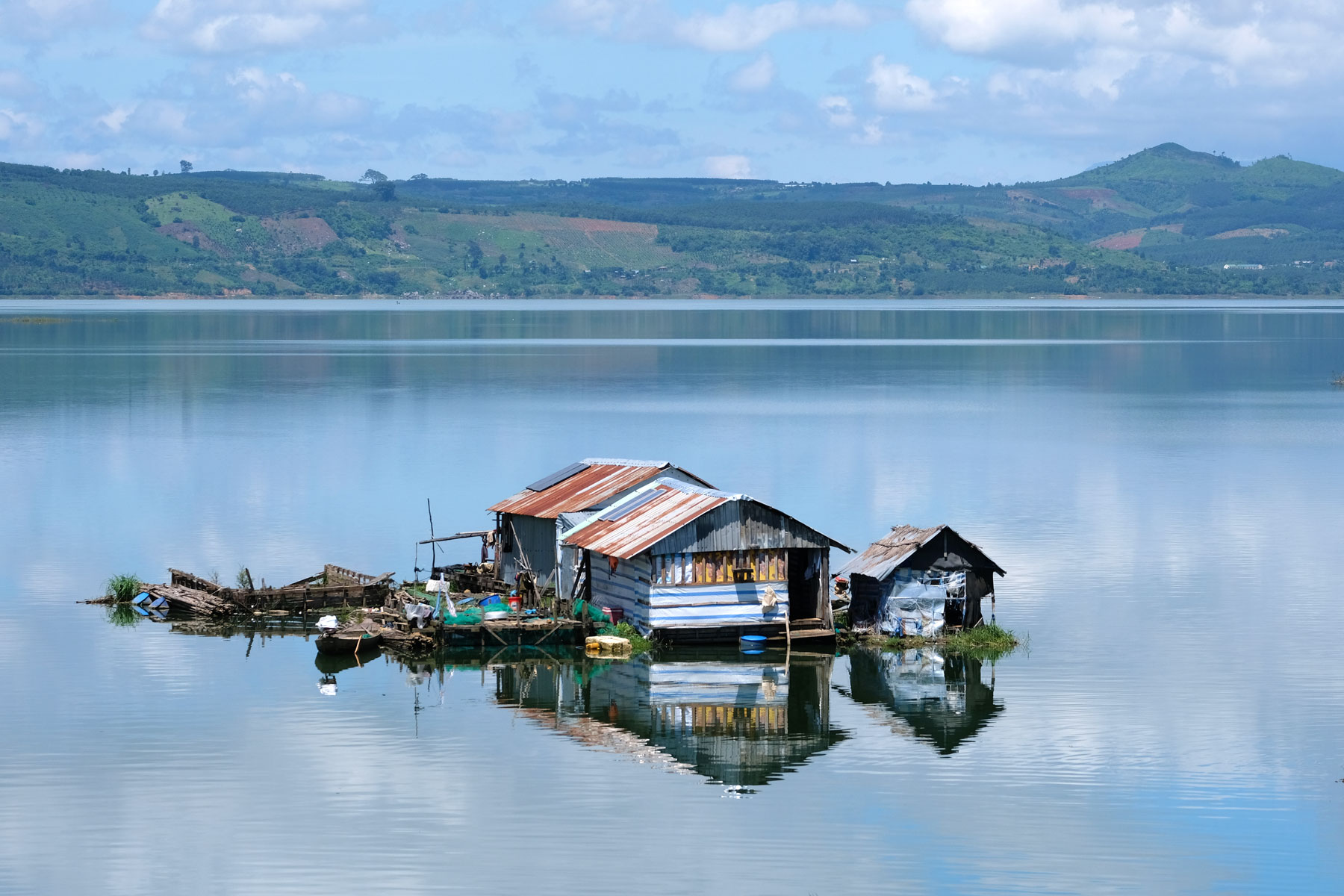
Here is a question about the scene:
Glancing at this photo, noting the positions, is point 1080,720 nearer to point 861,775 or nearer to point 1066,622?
point 861,775

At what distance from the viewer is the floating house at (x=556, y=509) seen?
52.2 metres

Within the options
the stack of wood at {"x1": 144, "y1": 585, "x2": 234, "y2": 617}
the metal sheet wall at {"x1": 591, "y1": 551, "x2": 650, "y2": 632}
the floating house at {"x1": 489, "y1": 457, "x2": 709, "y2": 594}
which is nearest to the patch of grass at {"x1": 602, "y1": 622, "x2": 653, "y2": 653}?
the metal sheet wall at {"x1": 591, "y1": 551, "x2": 650, "y2": 632}

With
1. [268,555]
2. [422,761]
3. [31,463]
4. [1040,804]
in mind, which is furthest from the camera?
[31,463]

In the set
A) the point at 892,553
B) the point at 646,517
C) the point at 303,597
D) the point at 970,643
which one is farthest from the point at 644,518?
the point at 303,597

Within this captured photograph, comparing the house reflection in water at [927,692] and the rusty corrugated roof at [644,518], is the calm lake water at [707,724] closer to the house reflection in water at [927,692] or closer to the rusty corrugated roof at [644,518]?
the house reflection in water at [927,692]

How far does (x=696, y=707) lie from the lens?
42688mm

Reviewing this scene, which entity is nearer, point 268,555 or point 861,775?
point 861,775

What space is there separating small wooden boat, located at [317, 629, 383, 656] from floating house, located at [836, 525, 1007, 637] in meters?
12.8

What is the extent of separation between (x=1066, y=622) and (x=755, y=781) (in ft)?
61.1

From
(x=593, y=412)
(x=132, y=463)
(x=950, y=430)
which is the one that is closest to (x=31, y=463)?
(x=132, y=463)

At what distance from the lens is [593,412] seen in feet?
409

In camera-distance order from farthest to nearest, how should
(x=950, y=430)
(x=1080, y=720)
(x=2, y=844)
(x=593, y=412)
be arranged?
1. (x=593, y=412)
2. (x=950, y=430)
3. (x=1080, y=720)
4. (x=2, y=844)

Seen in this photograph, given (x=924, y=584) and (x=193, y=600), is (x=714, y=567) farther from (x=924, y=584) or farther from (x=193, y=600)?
(x=193, y=600)

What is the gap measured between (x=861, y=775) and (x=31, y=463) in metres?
66.1
